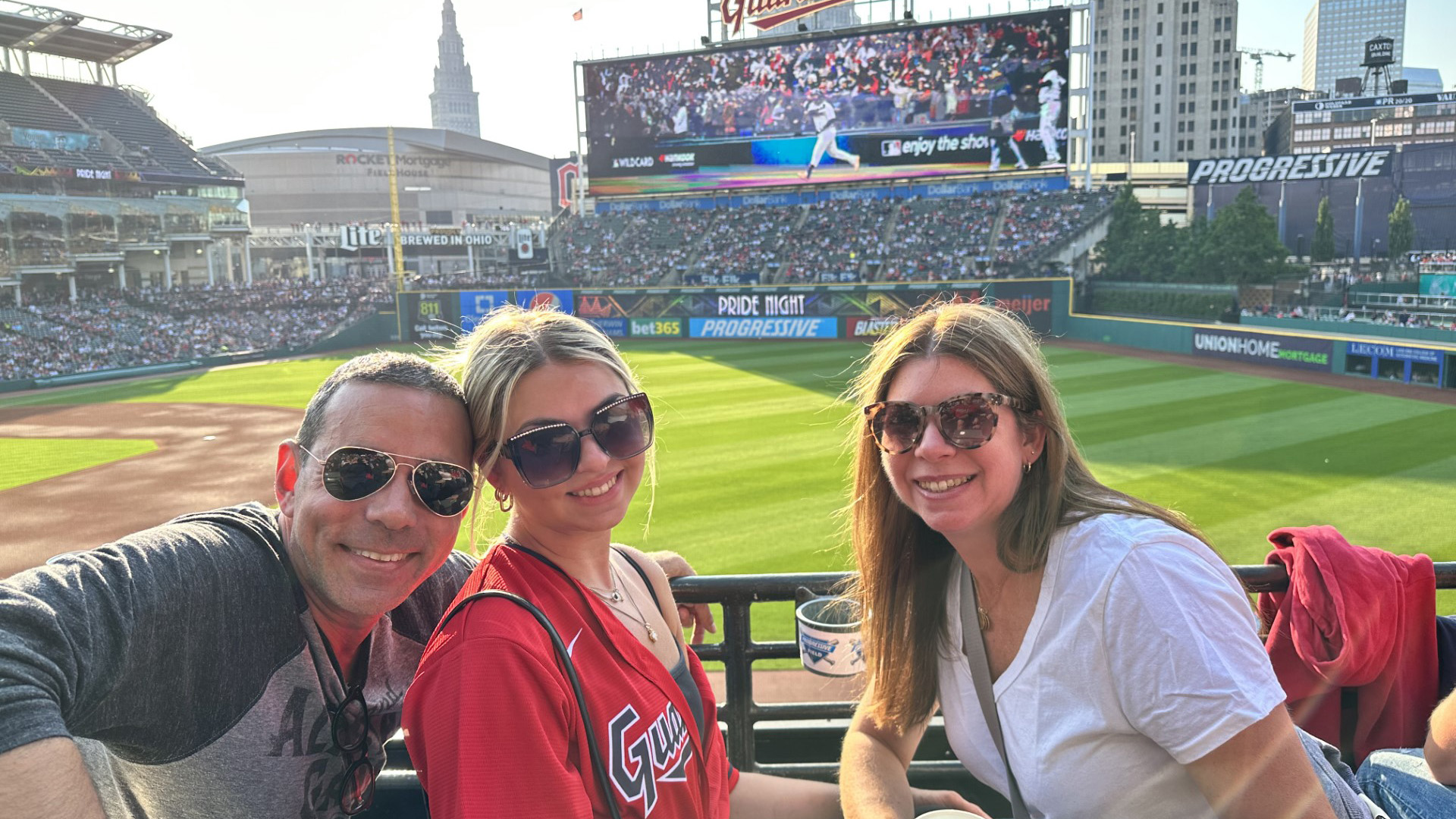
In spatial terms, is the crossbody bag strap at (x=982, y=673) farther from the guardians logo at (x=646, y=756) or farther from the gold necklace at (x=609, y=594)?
the gold necklace at (x=609, y=594)

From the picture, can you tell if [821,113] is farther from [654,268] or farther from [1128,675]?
[1128,675]

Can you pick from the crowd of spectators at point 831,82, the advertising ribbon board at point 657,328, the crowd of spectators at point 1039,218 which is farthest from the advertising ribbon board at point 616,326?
the crowd of spectators at point 1039,218

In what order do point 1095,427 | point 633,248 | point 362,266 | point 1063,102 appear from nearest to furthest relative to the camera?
point 1095,427 → point 1063,102 → point 633,248 → point 362,266

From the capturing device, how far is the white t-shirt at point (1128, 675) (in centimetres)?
203

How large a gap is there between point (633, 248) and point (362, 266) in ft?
92.2

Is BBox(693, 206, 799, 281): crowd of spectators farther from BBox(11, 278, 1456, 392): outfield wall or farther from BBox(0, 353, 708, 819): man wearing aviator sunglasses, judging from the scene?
BBox(0, 353, 708, 819): man wearing aviator sunglasses

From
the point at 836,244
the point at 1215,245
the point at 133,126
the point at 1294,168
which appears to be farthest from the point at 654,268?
the point at 1294,168

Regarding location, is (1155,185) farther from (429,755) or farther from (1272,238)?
(429,755)

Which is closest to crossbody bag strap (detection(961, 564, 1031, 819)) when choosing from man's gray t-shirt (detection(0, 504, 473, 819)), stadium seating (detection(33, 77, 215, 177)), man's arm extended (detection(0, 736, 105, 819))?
man's gray t-shirt (detection(0, 504, 473, 819))

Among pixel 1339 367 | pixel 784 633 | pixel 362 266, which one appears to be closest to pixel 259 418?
pixel 784 633

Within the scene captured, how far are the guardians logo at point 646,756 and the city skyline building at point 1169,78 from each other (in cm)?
11754

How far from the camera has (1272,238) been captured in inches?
1715

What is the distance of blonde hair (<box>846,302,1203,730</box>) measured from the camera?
2469 millimetres

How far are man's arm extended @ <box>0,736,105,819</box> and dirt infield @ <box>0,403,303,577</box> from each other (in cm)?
1337
